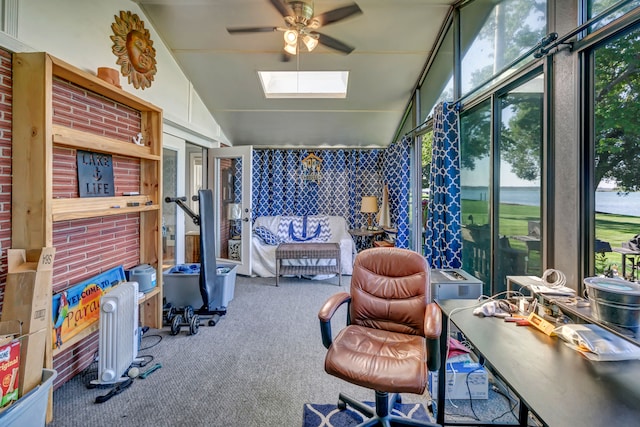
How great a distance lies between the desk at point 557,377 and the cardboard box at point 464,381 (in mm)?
624

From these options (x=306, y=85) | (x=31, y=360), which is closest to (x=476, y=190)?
(x=306, y=85)

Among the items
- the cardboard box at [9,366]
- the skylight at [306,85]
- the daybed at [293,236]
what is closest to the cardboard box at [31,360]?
the cardboard box at [9,366]

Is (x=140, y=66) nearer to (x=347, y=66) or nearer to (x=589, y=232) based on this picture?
(x=347, y=66)

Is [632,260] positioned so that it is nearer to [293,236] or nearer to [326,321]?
[326,321]

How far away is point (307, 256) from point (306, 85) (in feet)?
8.25

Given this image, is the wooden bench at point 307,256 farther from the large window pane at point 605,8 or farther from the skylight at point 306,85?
the large window pane at point 605,8

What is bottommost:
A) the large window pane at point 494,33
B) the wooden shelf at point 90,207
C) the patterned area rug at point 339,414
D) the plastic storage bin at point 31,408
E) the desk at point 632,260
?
the patterned area rug at point 339,414

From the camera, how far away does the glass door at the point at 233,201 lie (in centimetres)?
457

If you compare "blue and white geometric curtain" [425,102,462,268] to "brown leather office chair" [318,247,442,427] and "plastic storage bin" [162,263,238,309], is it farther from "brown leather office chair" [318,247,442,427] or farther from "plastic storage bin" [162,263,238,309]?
"plastic storage bin" [162,263,238,309]

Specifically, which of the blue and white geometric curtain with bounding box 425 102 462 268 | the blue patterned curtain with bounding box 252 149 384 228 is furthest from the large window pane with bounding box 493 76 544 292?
the blue patterned curtain with bounding box 252 149 384 228

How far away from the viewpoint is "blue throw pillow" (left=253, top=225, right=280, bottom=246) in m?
5.10

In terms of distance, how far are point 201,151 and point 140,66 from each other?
213 cm

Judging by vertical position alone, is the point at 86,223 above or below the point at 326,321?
above

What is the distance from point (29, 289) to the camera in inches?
63.4
